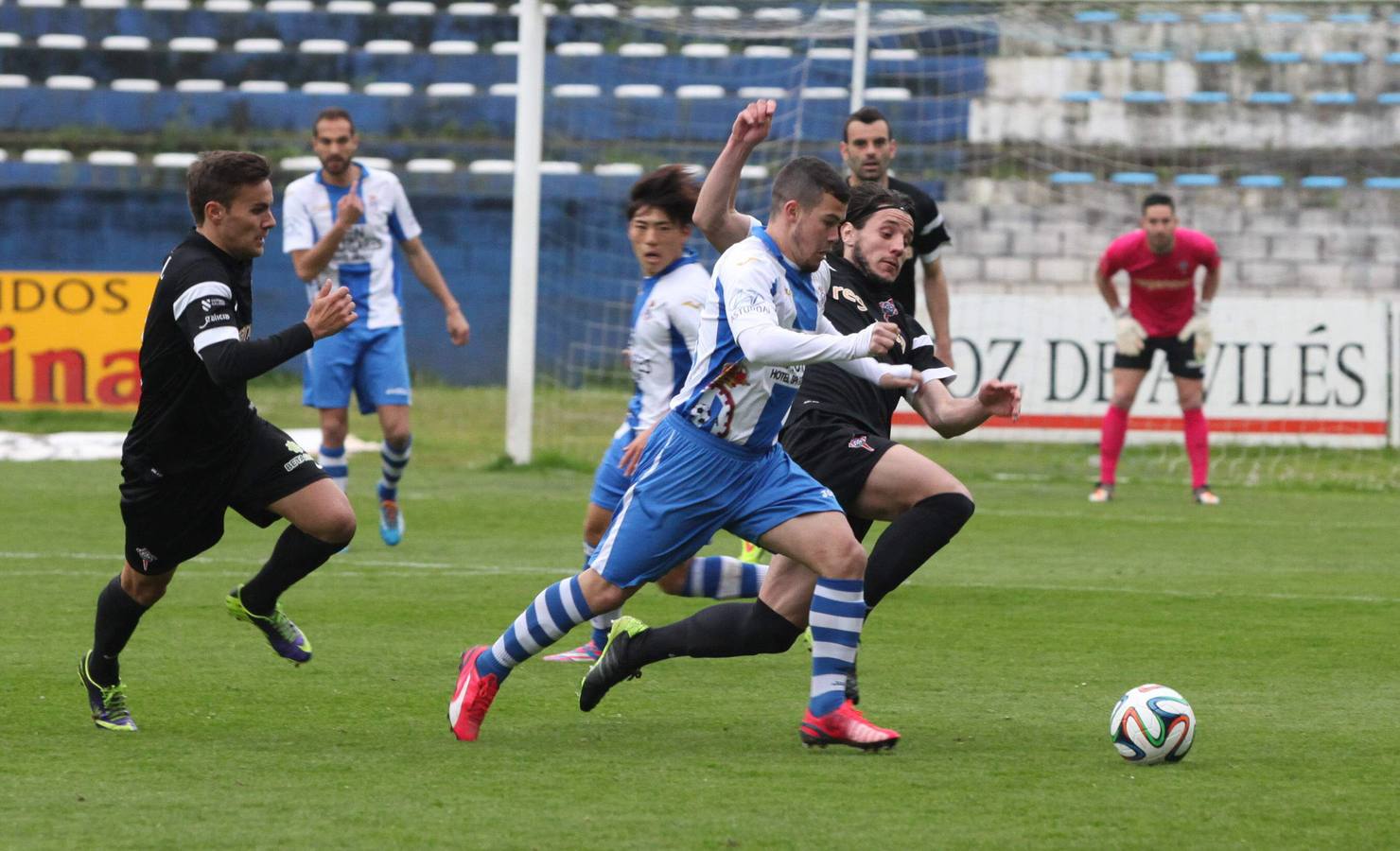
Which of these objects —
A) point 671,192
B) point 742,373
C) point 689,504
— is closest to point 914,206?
point 671,192

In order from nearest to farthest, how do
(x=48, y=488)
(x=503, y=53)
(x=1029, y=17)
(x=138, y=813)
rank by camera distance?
1. (x=138, y=813)
2. (x=48, y=488)
3. (x=1029, y=17)
4. (x=503, y=53)

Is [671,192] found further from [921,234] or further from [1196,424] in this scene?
[1196,424]

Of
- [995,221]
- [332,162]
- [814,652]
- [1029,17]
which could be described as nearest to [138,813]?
[814,652]

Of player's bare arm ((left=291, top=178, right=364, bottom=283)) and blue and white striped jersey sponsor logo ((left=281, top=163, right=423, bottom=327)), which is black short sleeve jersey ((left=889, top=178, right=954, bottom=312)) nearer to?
player's bare arm ((left=291, top=178, right=364, bottom=283))

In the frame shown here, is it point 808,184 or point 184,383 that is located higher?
point 808,184

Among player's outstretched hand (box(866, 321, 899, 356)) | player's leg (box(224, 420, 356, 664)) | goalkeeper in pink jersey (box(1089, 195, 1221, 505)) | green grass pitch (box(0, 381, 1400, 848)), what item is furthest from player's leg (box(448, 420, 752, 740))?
goalkeeper in pink jersey (box(1089, 195, 1221, 505))

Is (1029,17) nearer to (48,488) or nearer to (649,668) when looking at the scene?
(48,488)

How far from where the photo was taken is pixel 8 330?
1591cm

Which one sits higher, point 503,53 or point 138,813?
point 503,53

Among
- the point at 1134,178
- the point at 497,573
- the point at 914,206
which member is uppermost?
the point at 1134,178

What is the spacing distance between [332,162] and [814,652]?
5.19 meters

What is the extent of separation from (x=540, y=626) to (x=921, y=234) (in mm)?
3948

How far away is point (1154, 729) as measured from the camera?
16.1 ft

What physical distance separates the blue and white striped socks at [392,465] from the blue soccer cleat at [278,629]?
146 inches
